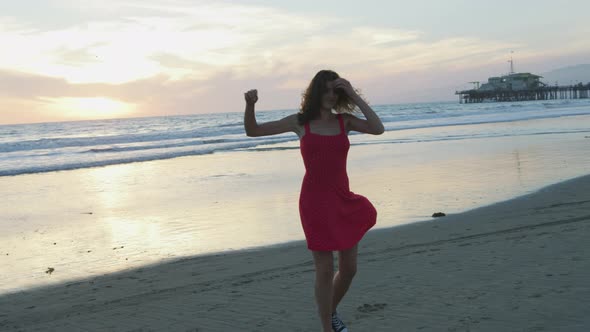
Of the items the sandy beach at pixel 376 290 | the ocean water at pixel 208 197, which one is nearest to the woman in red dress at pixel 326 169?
the sandy beach at pixel 376 290

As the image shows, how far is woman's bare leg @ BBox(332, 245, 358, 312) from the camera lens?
419 centimetres

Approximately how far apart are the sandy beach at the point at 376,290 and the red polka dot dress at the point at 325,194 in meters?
1.04

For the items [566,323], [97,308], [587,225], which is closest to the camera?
[566,323]

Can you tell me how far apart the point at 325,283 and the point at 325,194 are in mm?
577

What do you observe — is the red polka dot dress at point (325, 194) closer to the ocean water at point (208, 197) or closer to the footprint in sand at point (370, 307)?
the footprint in sand at point (370, 307)

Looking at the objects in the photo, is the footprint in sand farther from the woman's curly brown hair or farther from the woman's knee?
the woman's curly brown hair

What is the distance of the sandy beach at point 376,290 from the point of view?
16.0ft

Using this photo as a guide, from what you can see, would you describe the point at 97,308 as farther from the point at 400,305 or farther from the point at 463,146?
the point at 463,146

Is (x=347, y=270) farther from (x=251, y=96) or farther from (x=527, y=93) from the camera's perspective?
(x=527, y=93)

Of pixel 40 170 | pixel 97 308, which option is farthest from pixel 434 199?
pixel 40 170

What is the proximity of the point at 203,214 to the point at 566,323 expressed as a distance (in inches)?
283

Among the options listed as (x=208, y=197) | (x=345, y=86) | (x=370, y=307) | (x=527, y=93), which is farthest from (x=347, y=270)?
(x=527, y=93)

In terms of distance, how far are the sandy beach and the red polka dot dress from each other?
3.40 ft

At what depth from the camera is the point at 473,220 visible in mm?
8852
